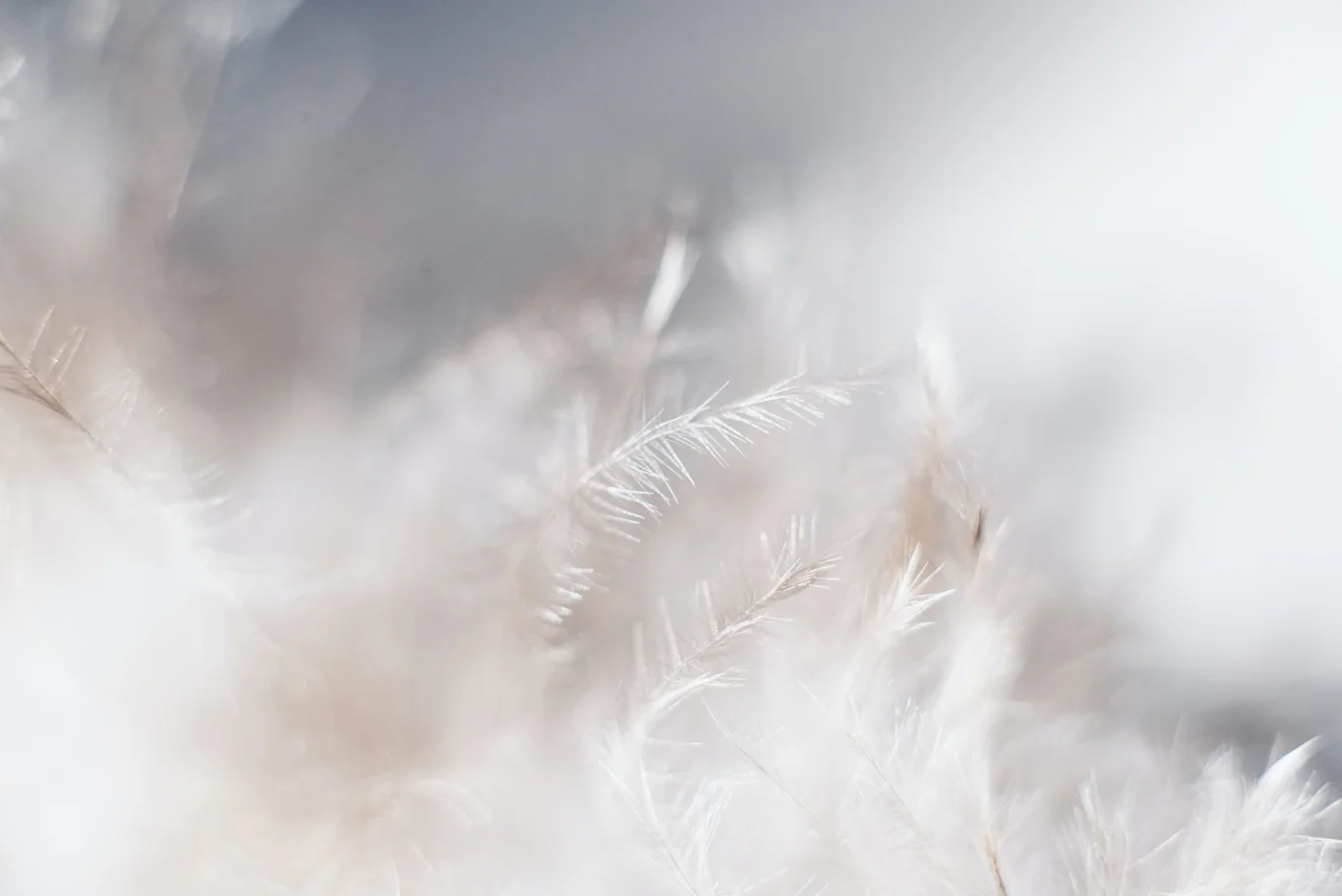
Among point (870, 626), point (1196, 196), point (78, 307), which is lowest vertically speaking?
point (870, 626)

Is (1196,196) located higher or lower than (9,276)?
lower

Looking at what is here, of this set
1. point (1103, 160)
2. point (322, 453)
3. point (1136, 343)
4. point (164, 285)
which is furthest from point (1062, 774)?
point (164, 285)

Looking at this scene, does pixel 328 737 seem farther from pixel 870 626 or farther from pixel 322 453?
pixel 870 626

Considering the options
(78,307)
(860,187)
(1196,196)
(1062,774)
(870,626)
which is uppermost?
(78,307)

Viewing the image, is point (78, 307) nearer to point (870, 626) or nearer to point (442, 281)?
point (442, 281)

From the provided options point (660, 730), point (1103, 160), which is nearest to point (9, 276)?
point (660, 730)

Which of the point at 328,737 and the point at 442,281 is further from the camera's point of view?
the point at 442,281
